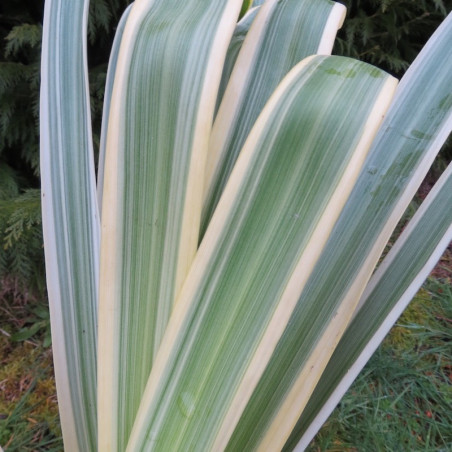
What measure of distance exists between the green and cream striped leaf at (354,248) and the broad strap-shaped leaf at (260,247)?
88mm

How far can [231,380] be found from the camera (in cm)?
40

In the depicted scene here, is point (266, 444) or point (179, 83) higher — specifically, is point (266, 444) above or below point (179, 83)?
below

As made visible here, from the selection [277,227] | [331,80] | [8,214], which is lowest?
[8,214]

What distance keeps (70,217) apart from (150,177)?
170 mm

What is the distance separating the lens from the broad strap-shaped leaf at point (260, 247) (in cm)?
37

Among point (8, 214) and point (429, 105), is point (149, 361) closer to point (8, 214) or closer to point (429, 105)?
point (429, 105)

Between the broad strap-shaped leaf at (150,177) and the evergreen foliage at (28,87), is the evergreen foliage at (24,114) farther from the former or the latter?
the broad strap-shaped leaf at (150,177)

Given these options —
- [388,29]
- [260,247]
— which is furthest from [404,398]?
[388,29]

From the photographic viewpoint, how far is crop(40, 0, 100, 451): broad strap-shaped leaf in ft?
1.91

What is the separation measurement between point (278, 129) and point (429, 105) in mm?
232

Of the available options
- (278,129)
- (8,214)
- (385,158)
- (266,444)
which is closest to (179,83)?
(278,129)

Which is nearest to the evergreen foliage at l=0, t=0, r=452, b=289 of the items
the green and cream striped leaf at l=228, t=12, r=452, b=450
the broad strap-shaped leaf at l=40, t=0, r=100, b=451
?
the broad strap-shaped leaf at l=40, t=0, r=100, b=451

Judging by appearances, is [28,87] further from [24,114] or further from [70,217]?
[70,217]

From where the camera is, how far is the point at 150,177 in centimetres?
48
